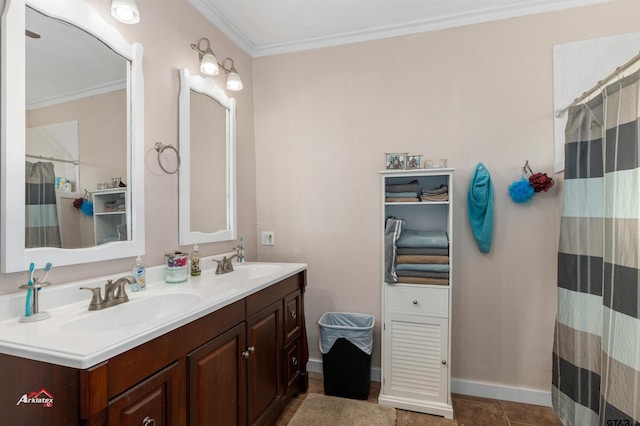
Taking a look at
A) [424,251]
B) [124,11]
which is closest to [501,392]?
[424,251]

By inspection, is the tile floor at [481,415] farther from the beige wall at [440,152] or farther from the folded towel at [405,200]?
the folded towel at [405,200]

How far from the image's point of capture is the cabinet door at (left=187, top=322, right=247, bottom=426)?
1205mm

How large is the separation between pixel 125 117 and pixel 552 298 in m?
2.72

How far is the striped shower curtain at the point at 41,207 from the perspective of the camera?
1.16 m

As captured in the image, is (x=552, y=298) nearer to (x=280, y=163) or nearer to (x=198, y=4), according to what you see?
(x=280, y=163)

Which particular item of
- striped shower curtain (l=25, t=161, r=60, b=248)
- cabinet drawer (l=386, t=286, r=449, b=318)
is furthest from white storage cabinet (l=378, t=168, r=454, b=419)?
striped shower curtain (l=25, t=161, r=60, b=248)

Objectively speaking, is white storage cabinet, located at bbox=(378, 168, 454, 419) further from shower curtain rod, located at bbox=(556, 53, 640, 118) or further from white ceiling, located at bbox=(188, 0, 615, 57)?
white ceiling, located at bbox=(188, 0, 615, 57)

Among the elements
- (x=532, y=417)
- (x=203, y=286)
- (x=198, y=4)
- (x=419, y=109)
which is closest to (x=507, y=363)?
(x=532, y=417)

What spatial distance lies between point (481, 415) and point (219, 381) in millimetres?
1674

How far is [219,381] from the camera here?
1.34m

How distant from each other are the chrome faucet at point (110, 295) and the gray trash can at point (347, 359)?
1.29 metres

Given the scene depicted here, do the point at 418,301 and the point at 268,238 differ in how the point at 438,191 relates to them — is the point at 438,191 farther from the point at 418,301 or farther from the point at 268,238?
the point at 268,238

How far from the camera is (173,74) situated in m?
1.81

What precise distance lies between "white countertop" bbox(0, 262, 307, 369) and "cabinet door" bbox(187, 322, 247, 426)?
0.17m
